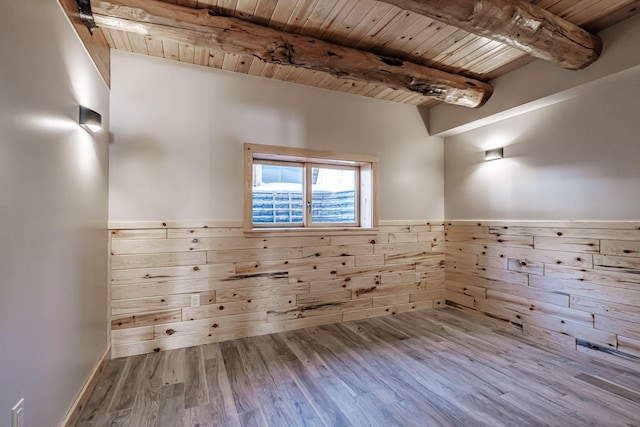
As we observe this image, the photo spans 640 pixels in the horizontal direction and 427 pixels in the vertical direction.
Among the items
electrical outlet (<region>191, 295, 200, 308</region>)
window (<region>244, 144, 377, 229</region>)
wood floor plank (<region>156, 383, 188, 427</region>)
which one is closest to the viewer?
wood floor plank (<region>156, 383, 188, 427</region>)

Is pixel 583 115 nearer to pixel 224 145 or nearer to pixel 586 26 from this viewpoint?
pixel 586 26

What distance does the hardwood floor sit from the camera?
67.7 inches

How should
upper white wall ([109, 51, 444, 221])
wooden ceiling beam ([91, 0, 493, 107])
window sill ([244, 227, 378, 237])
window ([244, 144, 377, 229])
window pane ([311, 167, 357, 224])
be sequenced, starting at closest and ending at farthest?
wooden ceiling beam ([91, 0, 493, 107]), upper white wall ([109, 51, 444, 221]), window sill ([244, 227, 378, 237]), window ([244, 144, 377, 229]), window pane ([311, 167, 357, 224])

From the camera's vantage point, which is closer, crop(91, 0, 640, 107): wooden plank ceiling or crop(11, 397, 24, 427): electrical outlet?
crop(11, 397, 24, 427): electrical outlet

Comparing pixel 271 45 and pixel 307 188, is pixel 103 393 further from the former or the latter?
pixel 271 45

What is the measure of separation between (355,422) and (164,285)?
194 centimetres

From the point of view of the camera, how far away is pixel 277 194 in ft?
10.6

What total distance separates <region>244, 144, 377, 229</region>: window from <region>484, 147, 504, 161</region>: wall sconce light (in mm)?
1265

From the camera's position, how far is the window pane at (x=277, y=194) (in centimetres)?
314

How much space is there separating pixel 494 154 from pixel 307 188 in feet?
6.98

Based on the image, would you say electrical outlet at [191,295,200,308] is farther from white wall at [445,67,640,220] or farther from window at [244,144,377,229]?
white wall at [445,67,640,220]

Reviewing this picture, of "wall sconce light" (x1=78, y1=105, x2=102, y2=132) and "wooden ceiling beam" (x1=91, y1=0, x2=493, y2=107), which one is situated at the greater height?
"wooden ceiling beam" (x1=91, y1=0, x2=493, y2=107)

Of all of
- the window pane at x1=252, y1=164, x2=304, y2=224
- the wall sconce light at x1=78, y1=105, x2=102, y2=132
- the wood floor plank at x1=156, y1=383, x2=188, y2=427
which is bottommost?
the wood floor plank at x1=156, y1=383, x2=188, y2=427

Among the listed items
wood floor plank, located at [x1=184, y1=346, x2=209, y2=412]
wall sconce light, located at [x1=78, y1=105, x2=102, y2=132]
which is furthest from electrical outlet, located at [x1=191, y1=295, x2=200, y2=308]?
wall sconce light, located at [x1=78, y1=105, x2=102, y2=132]
